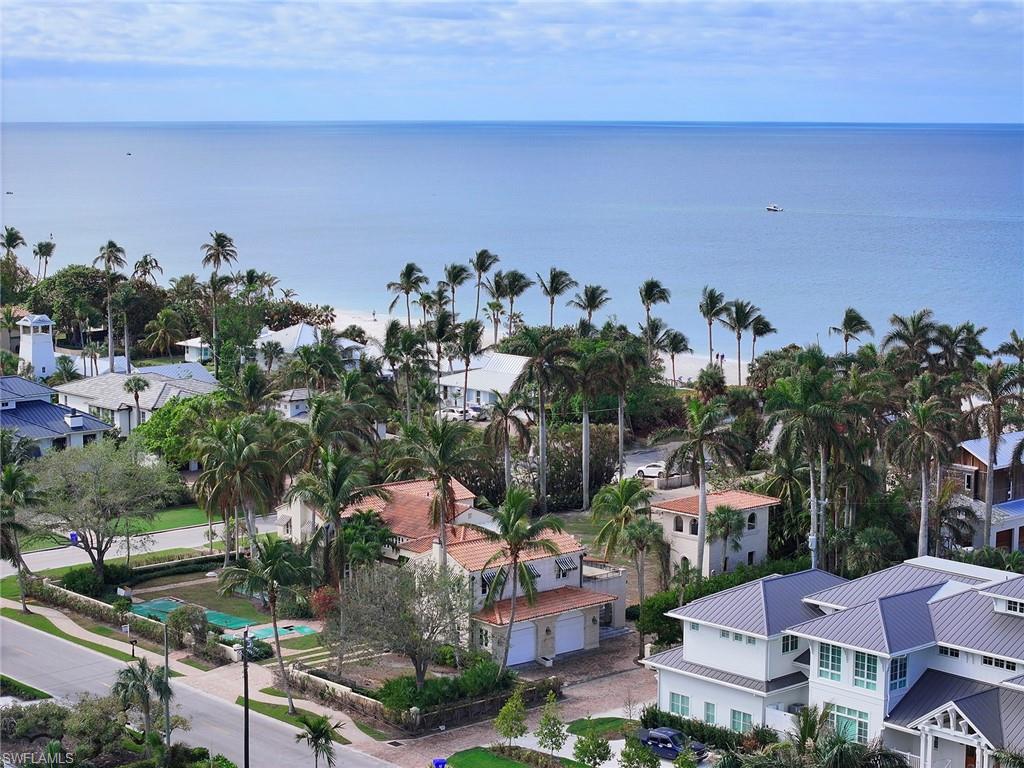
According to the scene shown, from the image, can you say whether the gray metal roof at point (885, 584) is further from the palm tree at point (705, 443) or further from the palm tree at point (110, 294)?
the palm tree at point (110, 294)

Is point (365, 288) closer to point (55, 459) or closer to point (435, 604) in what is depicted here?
point (55, 459)

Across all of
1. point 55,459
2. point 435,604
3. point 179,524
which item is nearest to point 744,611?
point 435,604

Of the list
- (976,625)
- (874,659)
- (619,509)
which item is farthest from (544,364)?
(976,625)

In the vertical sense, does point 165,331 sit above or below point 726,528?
above

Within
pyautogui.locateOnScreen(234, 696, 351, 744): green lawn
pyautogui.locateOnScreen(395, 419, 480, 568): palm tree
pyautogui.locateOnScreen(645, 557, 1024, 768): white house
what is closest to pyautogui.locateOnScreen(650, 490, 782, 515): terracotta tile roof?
pyautogui.locateOnScreen(395, 419, 480, 568): palm tree

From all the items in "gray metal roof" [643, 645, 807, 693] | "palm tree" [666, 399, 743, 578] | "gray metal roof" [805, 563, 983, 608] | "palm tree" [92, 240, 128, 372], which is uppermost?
"palm tree" [92, 240, 128, 372]

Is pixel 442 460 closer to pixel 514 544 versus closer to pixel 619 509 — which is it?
pixel 514 544

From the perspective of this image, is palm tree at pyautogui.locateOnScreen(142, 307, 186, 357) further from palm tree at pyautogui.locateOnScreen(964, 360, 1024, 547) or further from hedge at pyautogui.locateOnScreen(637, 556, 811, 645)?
palm tree at pyautogui.locateOnScreen(964, 360, 1024, 547)
